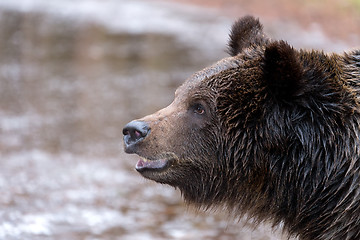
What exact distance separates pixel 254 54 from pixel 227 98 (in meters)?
0.44

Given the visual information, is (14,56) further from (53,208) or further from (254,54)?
(254,54)

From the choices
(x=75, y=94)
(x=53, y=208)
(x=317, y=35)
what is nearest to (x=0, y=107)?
(x=75, y=94)

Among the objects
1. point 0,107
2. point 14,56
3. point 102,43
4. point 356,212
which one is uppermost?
point 102,43

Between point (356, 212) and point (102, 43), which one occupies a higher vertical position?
point (102, 43)

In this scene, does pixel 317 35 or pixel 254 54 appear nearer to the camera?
pixel 254 54

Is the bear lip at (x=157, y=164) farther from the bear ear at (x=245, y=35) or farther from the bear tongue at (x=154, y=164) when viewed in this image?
the bear ear at (x=245, y=35)

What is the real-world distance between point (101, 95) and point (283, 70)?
10116mm

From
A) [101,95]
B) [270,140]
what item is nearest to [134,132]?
[270,140]

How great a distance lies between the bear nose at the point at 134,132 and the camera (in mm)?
4352

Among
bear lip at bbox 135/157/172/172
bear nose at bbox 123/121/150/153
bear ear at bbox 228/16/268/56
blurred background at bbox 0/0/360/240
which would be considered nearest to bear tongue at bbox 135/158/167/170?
bear lip at bbox 135/157/172/172

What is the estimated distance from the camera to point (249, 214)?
4602mm

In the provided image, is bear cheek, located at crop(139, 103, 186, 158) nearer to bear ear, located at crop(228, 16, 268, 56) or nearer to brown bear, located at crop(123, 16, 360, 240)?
brown bear, located at crop(123, 16, 360, 240)

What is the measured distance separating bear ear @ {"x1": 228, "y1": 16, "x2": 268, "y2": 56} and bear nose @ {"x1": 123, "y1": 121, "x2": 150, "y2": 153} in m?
1.14

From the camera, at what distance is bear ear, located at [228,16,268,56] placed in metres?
4.89
